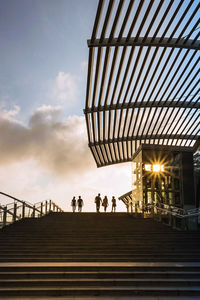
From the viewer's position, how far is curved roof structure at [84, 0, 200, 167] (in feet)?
46.2

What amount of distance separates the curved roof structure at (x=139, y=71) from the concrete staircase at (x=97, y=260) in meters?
8.02

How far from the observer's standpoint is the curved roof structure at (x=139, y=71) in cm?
1409

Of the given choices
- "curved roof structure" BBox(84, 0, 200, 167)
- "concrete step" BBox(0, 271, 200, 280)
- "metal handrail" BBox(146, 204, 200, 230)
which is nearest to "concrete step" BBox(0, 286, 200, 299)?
"concrete step" BBox(0, 271, 200, 280)

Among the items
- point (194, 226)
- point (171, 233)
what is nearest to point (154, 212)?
point (194, 226)

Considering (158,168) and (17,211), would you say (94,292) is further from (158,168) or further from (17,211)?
(158,168)

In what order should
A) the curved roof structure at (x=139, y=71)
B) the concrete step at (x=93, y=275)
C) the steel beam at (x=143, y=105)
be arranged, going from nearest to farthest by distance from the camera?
the concrete step at (x=93, y=275)
the curved roof structure at (x=139, y=71)
the steel beam at (x=143, y=105)

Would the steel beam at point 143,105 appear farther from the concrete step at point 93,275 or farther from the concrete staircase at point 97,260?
the concrete step at point 93,275

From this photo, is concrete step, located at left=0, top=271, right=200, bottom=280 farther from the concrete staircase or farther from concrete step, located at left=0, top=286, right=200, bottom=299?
concrete step, located at left=0, top=286, right=200, bottom=299

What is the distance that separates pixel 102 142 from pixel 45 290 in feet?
70.2

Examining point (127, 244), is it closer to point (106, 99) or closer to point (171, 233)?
point (171, 233)

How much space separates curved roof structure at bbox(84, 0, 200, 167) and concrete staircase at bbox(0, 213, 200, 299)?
802 centimetres

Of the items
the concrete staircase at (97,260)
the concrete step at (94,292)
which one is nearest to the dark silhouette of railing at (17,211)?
the concrete staircase at (97,260)

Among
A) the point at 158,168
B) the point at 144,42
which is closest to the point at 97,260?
the point at 144,42

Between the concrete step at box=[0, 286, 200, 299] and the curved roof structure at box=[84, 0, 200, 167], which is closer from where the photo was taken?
the concrete step at box=[0, 286, 200, 299]
